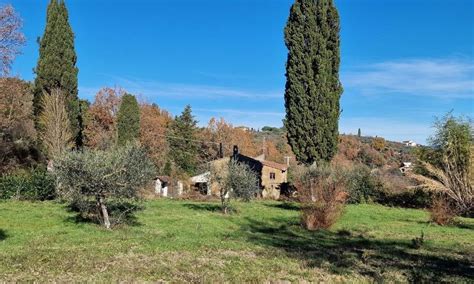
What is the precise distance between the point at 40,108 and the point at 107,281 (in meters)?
25.4

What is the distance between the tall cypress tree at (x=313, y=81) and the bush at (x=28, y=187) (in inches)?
671

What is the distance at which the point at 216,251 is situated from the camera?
12.3 metres

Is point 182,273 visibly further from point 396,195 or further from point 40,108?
point 396,195

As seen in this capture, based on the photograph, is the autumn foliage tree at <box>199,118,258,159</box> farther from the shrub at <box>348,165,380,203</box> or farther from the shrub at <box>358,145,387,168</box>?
the shrub at <box>348,165,380,203</box>

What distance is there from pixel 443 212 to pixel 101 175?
17.1 metres

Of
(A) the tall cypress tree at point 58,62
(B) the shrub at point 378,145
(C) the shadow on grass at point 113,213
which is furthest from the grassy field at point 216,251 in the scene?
(B) the shrub at point 378,145

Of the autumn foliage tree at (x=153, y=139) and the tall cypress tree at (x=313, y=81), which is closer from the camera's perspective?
the tall cypress tree at (x=313, y=81)

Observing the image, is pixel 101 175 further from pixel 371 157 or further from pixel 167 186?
pixel 371 157

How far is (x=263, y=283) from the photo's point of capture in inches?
351

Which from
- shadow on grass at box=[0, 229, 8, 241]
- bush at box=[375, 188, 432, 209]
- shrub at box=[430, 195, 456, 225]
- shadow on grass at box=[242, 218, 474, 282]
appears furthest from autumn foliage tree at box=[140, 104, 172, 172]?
shadow on grass at box=[0, 229, 8, 241]

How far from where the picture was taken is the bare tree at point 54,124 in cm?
2948

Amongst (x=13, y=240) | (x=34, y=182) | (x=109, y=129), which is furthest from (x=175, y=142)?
(x=13, y=240)

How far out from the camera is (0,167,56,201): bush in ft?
81.0

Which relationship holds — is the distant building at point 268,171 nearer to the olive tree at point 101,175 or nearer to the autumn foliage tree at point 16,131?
the autumn foliage tree at point 16,131
